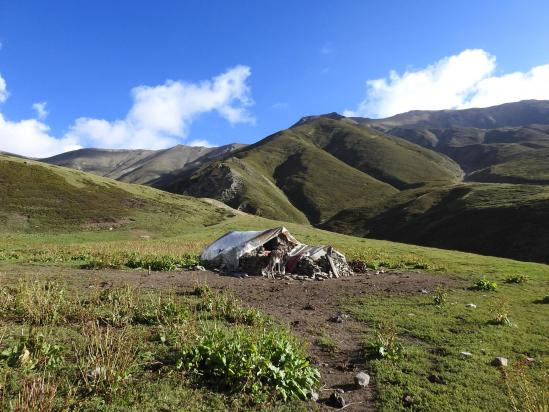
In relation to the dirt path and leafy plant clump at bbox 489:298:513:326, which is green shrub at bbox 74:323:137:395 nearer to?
the dirt path

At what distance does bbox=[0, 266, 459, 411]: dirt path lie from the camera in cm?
→ 1023

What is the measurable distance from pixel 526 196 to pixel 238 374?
12161 cm

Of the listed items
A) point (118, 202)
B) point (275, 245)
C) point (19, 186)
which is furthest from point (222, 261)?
point (19, 186)

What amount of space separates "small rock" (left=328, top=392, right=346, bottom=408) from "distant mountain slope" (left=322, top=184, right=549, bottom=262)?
79954mm

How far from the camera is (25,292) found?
42.7ft

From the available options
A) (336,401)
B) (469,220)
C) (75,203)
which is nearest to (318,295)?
(336,401)

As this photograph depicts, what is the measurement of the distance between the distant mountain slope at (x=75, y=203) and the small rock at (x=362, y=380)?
61548 mm

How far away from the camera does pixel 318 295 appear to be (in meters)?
19.9

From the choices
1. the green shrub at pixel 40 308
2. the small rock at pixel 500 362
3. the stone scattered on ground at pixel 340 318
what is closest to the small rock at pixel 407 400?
the small rock at pixel 500 362

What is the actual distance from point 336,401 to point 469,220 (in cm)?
10984

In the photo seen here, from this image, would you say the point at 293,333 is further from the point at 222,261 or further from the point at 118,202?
the point at 118,202

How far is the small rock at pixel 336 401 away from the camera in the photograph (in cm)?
868

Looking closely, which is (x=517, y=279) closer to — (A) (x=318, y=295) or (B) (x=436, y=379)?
(A) (x=318, y=295)

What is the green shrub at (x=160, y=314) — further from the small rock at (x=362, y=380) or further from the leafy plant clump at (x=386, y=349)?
the leafy plant clump at (x=386, y=349)
